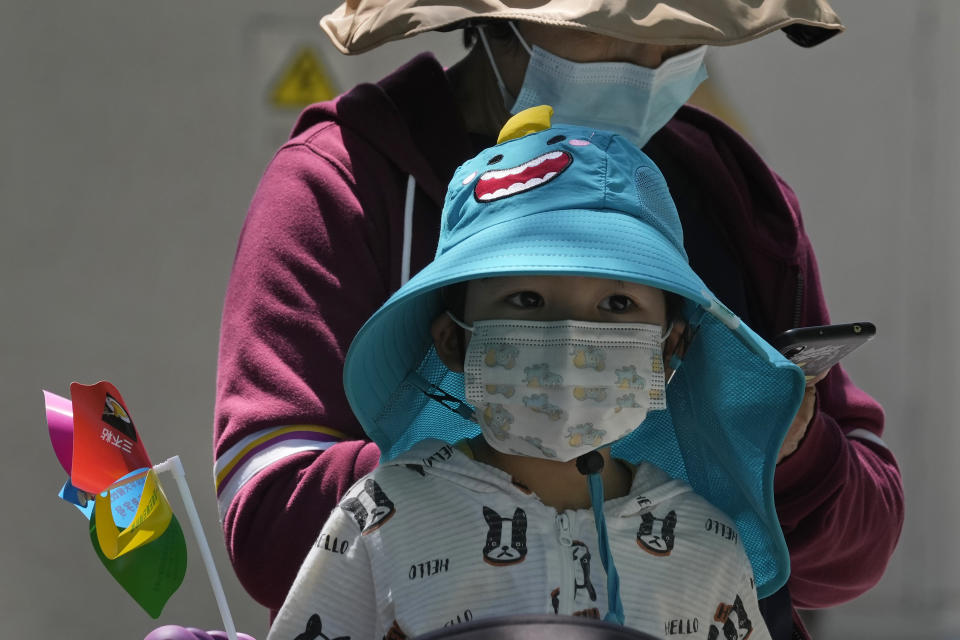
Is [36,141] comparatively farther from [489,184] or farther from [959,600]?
[959,600]

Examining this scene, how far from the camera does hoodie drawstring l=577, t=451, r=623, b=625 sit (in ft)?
5.40

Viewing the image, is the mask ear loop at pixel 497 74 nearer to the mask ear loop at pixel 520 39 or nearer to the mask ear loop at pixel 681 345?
the mask ear loop at pixel 520 39

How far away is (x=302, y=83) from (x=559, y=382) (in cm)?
261

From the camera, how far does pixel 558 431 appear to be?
1677 millimetres

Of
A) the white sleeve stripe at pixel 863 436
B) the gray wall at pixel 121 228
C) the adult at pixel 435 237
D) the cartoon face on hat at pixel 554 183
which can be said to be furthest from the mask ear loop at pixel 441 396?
the gray wall at pixel 121 228

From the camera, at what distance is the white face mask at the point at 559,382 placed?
1.67 metres

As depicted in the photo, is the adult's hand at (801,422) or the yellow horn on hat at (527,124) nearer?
the yellow horn on hat at (527,124)

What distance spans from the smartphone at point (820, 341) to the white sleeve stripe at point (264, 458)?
67cm

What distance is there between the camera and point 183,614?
13.2ft

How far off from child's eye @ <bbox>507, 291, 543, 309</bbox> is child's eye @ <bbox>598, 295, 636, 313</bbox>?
0.08 m

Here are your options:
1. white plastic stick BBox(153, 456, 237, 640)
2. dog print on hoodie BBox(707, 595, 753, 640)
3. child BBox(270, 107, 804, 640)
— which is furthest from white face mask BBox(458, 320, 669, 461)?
white plastic stick BBox(153, 456, 237, 640)

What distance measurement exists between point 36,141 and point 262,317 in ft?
6.86

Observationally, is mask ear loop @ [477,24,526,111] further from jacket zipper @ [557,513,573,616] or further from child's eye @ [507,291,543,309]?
jacket zipper @ [557,513,573,616]

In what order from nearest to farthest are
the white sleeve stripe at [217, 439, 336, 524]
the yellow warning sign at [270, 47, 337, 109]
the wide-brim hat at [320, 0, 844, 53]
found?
the white sleeve stripe at [217, 439, 336, 524], the wide-brim hat at [320, 0, 844, 53], the yellow warning sign at [270, 47, 337, 109]
